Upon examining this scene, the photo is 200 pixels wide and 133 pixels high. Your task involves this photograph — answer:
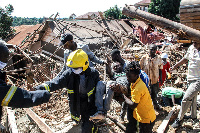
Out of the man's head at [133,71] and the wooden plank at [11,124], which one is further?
the wooden plank at [11,124]

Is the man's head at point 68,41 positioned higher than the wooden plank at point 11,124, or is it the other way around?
the man's head at point 68,41

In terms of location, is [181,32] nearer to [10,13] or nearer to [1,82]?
[1,82]

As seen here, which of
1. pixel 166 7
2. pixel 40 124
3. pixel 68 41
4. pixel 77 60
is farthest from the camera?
pixel 166 7

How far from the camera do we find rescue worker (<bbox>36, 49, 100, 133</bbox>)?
2.63 m

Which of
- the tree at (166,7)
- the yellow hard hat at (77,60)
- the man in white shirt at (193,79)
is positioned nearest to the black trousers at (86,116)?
the yellow hard hat at (77,60)

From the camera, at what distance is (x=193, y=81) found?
3705 millimetres

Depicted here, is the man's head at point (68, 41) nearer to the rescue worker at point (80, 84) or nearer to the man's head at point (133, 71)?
the rescue worker at point (80, 84)

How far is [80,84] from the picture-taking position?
2.91 m

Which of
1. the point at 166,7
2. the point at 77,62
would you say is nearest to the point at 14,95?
the point at 77,62

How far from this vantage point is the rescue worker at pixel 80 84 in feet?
8.63

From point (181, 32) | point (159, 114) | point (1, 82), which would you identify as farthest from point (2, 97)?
point (159, 114)

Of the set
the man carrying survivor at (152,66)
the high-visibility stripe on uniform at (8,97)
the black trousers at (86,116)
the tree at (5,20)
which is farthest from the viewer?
the tree at (5,20)

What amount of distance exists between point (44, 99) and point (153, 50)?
305 centimetres

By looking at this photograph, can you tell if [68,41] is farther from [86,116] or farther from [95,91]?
[86,116]
